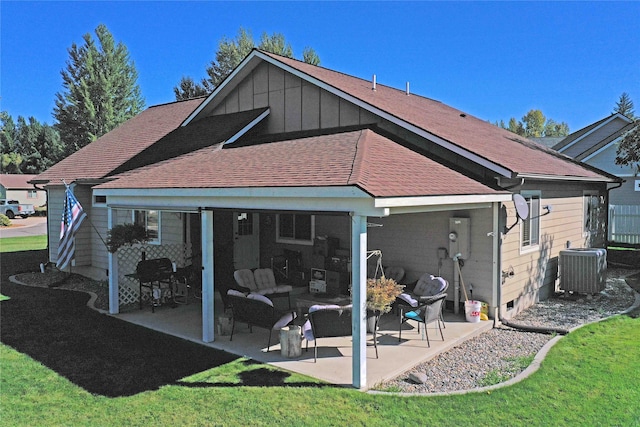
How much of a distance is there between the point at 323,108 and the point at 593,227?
9610mm

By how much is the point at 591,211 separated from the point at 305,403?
41.1 ft

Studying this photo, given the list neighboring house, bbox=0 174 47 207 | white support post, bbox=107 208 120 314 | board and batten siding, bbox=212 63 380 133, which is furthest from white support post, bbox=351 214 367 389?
neighboring house, bbox=0 174 47 207

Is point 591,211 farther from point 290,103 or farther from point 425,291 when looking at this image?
point 290,103

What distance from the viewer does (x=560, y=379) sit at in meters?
6.18

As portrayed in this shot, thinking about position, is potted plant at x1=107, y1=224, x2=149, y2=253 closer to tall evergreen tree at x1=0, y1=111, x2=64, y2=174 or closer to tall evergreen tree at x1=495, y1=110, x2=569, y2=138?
tall evergreen tree at x1=0, y1=111, x2=64, y2=174

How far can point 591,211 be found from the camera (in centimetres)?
1429

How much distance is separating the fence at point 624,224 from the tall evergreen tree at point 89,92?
122 ft

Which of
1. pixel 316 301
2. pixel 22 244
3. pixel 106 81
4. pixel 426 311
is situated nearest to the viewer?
pixel 426 311

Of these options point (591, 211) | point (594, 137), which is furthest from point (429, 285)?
point (594, 137)

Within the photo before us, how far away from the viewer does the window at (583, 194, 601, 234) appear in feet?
45.1

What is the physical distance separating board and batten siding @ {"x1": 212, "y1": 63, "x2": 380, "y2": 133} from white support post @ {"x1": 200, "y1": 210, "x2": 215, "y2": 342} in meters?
4.45

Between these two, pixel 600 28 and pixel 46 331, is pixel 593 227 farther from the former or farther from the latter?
pixel 46 331

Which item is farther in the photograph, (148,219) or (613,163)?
(613,163)

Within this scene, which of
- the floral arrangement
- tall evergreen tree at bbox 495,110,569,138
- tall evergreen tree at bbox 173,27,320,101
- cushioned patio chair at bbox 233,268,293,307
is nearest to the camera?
the floral arrangement
